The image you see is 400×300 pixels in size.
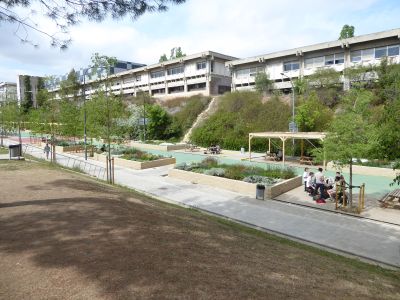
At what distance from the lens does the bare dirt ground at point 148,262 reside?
509cm

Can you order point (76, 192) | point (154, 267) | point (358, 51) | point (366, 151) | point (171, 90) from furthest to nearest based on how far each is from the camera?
point (171, 90), point (358, 51), point (366, 151), point (76, 192), point (154, 267)

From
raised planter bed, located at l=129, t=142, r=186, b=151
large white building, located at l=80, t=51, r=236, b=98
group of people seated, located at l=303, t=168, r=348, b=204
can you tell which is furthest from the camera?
large white building, located at l=80, t=51, r=236, b=98

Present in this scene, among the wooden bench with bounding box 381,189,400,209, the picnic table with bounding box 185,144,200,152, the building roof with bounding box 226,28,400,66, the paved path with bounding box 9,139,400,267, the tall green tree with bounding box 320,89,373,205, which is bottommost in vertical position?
the paved path with bounding box 9,139,400,267

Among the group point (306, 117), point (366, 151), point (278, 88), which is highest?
point (278, 88)

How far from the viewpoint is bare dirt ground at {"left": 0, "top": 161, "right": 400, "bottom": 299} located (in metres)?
5.09

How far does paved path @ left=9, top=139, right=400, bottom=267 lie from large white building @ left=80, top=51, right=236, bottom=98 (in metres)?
38.4

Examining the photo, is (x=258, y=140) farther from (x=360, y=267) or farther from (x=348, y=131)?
(x=360, y=267)

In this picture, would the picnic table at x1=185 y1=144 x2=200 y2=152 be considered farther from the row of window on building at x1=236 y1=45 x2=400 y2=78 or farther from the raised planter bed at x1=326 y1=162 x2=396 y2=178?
the row of window on building at x1=236 y1=45 x2=400 y2=78

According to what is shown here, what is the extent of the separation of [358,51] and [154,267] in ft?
135

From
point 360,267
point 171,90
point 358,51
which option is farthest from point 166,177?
point 171,90

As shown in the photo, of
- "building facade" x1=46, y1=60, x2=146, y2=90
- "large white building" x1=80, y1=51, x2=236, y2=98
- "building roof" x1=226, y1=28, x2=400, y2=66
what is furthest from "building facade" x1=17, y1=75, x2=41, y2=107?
"building roof" x1=226, y1=28, x2=400, y2=66

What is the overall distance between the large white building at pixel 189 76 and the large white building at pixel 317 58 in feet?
16.0

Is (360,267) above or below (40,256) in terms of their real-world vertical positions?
below

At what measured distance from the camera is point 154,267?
576cm
